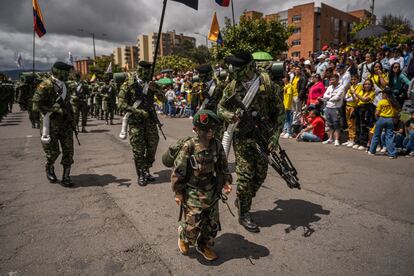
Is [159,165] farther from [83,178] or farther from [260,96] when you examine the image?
[260,96]

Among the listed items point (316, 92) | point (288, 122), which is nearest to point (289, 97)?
point (288, 122)

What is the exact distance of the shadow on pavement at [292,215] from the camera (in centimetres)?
396

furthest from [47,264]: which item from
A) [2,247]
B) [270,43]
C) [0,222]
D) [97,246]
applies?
[270,43]

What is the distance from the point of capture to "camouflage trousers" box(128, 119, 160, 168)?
5.62 meters

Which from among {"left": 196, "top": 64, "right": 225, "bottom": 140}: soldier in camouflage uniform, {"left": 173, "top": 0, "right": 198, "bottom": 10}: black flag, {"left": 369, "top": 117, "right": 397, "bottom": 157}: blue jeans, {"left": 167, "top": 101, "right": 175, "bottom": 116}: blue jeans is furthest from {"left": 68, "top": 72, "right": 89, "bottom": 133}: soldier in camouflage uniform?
{"left": 369, "top": 117, "right": 397, "bottom": 157}: blue jeans

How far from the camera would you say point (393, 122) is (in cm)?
761

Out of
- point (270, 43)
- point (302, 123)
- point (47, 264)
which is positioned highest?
point (270, 43)

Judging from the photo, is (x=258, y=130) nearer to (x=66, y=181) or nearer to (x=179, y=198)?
(x=179, y=198)

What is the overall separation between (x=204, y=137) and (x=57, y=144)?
3.74 meters

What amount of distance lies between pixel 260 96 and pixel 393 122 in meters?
5.49

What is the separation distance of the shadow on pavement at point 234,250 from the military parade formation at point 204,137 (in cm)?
10

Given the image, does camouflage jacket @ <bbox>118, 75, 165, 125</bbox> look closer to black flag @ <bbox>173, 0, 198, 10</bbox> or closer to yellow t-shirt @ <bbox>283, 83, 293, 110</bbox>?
black flag @ <bbox>173, 0, 198, 10</bbox>

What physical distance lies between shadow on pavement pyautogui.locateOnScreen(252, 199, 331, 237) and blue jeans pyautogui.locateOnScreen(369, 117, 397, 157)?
13.3ft

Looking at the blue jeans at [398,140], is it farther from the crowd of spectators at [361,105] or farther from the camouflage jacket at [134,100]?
the camouflage jacket at [134,100]
